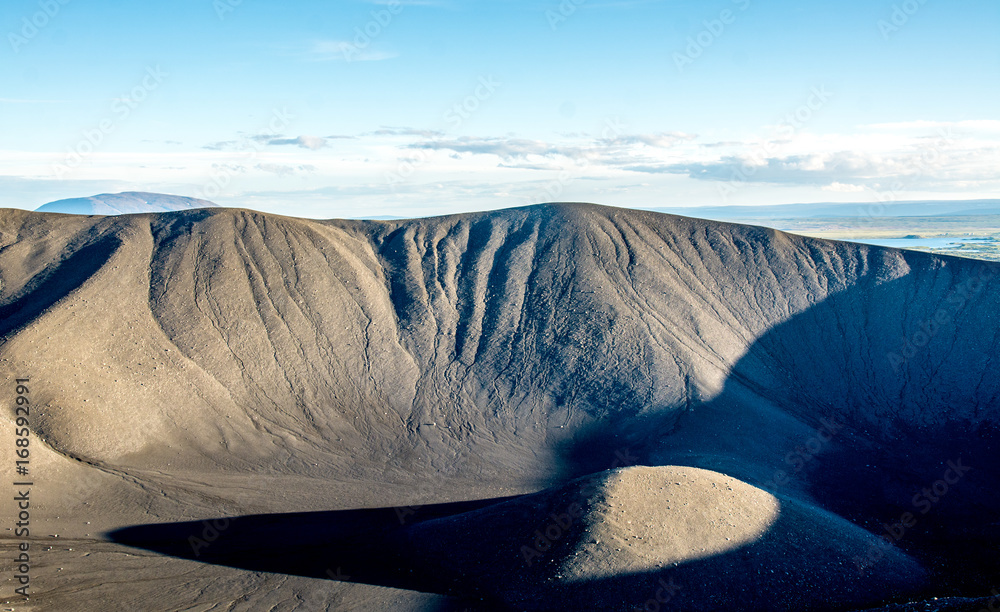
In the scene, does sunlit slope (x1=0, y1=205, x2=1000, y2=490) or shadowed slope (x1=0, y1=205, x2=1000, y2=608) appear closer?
shadowed slope (x1=0, y1=205, x2=1000, y2=608)

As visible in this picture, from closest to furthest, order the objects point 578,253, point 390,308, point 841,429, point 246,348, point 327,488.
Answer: point 327,488 → point 841,429 → point 246,348 → point 390,308 → point 578,253

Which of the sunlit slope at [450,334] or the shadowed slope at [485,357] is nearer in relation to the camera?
the shadowed slope at [485,357]

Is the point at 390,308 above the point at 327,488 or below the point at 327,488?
above

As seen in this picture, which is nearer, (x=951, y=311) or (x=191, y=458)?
(x=191, y=458)

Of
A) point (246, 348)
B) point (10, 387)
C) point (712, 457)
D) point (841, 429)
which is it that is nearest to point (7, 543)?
point (10, 387)

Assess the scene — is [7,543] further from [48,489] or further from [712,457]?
[712,457]

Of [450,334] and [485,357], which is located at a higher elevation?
[450,334]

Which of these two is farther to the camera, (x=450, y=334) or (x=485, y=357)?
(x=450, y=334)

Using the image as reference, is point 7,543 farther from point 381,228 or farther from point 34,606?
point 381,228

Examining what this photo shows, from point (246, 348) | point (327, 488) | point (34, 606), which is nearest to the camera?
point (34, 606)

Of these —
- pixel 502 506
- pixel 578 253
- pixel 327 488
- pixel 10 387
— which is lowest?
pixel 327 488
